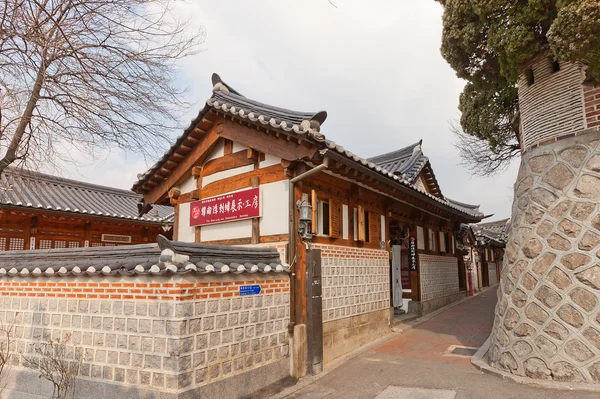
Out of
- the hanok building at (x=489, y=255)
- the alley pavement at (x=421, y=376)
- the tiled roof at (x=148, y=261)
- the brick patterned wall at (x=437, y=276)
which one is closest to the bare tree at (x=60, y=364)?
the tiled roof at (x=148, y=261)

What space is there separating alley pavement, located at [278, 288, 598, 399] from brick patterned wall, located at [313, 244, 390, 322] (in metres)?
1.07

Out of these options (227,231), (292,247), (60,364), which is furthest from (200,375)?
(227,231)

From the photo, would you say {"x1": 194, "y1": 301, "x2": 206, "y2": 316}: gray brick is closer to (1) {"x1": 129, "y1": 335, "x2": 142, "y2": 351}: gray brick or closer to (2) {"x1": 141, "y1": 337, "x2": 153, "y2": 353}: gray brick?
(2) {"x1": 141, "y1": 337, "x2": 153, "y2": 353}: gray brick

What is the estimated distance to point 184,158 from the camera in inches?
396

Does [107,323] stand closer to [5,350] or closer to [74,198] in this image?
[5,350]

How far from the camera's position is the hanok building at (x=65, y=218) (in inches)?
442

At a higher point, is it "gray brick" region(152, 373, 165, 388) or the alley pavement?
"gray brick" region(152, 373, 165, 388)

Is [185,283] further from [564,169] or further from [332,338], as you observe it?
[564,169]

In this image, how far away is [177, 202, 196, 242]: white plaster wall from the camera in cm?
976

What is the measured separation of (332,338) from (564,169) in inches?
225

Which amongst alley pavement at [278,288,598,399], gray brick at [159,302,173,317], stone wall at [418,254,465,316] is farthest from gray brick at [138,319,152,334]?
stone wall at [418,254,465,316]

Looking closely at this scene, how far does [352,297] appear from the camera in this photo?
912 cm

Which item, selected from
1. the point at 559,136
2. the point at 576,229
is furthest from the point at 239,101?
the point at 576,229

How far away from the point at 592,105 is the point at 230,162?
Result: 7407 millimetres
